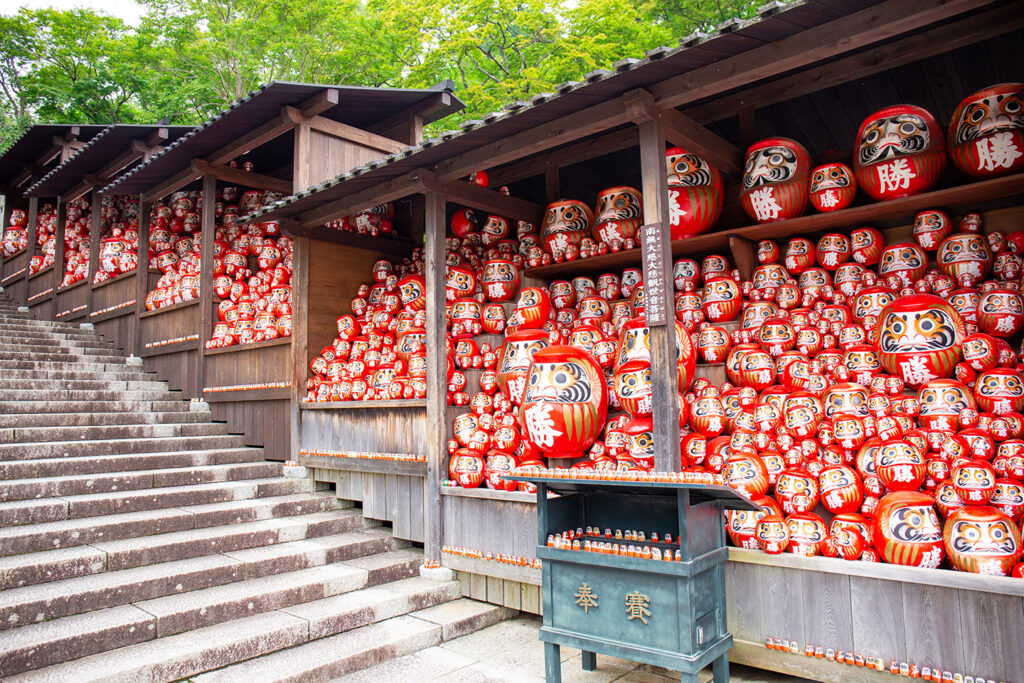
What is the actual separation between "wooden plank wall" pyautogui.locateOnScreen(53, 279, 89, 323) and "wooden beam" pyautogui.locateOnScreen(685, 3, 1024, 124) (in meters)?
11.2

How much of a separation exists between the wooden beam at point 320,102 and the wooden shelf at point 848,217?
3531 mm

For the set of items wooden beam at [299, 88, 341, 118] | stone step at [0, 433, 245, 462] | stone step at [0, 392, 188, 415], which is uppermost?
wooden beam at [299, 88, 341, 118]

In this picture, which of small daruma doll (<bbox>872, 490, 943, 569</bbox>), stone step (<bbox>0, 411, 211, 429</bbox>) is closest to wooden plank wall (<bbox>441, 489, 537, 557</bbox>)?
small daruma doll (<bbox>872, 490, 943, 569</bbox>)

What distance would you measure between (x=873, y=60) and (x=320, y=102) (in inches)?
234

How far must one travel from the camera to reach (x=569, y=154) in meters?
7.12

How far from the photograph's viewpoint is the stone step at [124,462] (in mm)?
6066

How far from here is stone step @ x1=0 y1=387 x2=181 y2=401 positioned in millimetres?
7777

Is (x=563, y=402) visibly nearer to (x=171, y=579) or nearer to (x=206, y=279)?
(x=171, y=579)

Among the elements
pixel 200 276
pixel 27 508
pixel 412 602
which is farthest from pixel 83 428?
pixel 412 602

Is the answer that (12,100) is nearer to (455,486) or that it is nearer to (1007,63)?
(455,486)

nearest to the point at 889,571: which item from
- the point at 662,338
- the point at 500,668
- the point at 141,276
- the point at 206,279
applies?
the point at 662,338

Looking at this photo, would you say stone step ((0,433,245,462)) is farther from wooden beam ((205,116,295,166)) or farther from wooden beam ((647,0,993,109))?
wooden beam ((647,0,993,109))

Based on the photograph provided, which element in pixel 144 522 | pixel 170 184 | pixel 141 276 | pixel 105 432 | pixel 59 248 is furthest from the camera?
pixel 59 248

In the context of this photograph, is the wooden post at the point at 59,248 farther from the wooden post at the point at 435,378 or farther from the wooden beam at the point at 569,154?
the wooden post at the point at 435,378
